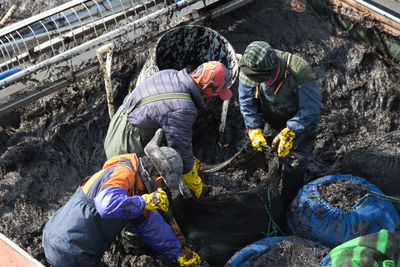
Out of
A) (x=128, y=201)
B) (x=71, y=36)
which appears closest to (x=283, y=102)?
(x=128, y=201)

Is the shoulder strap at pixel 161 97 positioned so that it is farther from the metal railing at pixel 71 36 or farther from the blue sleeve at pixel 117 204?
the metal railing at pixel 71 36

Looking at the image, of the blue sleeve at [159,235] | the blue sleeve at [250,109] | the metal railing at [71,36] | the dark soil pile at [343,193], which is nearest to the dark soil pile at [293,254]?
the dark soil pile at [343,193]

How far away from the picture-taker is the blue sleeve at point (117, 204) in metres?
2.42

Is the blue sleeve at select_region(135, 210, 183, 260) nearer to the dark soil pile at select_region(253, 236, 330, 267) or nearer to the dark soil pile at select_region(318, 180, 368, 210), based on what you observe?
the dark soil pile at select_region(253, 236, 330, 267)

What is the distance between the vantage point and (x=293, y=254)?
2.79 metres

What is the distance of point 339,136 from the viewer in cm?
411

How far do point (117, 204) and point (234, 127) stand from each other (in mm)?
2002

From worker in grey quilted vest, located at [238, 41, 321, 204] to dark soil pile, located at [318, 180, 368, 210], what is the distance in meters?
0.39

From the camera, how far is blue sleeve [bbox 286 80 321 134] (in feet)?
10.3

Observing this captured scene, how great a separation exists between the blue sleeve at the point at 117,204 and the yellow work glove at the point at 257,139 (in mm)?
1195

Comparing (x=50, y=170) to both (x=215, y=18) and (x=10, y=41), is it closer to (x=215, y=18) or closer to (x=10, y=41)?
(x=10, y=41)

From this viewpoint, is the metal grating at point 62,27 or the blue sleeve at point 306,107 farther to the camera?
the metal grating at point 62,27

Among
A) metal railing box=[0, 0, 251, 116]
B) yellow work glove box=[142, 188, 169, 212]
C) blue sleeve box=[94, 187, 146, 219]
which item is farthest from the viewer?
metal railing box=[0, 0, 251, 116]

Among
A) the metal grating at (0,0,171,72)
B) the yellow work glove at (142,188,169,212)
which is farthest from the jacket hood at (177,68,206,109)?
the metal grating at (0,0,171,72)
